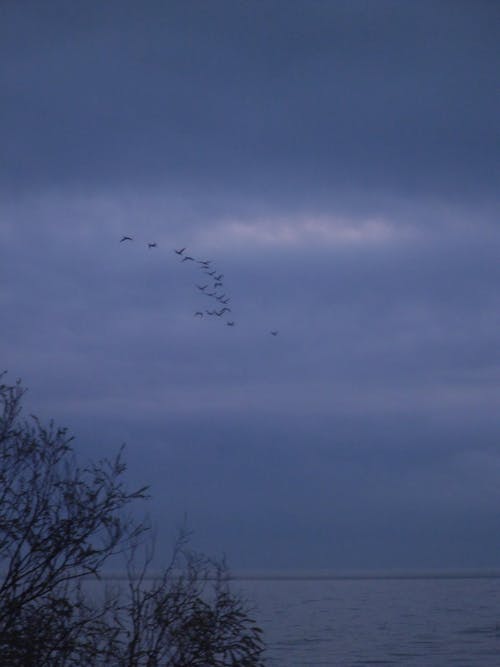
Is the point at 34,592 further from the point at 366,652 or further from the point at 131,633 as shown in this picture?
the point at 366,652

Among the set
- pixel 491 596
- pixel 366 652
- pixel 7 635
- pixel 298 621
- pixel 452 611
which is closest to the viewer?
pixel 7 635

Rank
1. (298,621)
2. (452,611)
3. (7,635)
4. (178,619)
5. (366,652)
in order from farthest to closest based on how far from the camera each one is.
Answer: (452,611) < (298,621) < (366,652) < (178,619) < (7,635)

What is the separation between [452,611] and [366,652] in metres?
38.6

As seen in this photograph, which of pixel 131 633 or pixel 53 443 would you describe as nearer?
pixel 53 443

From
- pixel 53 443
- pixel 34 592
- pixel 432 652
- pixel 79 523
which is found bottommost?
pixel 432 652

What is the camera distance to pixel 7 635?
15633 millimetres

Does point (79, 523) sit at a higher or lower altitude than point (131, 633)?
higher

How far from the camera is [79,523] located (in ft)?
53.1

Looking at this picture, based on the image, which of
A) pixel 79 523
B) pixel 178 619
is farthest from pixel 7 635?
pixel 178 619

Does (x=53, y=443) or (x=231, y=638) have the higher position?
(x=53, y=443)

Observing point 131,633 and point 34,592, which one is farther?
point 131,633

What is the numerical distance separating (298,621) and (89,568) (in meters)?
64.0

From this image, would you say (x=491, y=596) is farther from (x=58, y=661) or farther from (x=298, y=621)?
(x=58, y=661)

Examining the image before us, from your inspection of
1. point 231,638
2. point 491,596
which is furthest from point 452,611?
point 231,638
